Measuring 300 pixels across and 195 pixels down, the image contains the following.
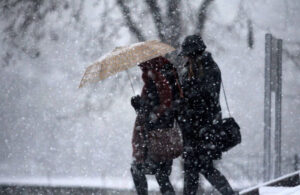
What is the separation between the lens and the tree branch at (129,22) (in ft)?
22.6

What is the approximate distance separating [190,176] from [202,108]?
603 millimetres

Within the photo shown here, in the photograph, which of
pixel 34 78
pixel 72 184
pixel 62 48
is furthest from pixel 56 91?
pixel 72 184

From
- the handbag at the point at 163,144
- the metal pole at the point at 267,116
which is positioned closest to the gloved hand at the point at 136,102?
the handbag at the point at 163,144

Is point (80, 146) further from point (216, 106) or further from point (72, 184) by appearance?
point (216, 106)

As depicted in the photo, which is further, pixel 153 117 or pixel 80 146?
pixel 80 146

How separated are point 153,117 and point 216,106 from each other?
20.4 inches

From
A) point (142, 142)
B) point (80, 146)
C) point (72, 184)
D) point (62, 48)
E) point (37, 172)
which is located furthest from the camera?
point (80, 146)

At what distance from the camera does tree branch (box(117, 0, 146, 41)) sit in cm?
689

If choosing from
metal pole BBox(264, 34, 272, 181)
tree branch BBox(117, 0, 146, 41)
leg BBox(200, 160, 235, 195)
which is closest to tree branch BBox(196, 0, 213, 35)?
tree branch BBox(117, 0, 146, 41)

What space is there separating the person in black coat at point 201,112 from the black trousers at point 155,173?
0.23m

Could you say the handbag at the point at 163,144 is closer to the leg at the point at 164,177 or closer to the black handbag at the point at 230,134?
the leg at the point at 164,177

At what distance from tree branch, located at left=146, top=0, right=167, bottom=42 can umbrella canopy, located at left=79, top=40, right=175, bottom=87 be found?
112 inches

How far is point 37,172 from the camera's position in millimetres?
19281

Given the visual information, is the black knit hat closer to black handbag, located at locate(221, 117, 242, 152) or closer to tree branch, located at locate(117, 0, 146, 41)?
black handbag, located at locate(221, 117, 242, 152)
